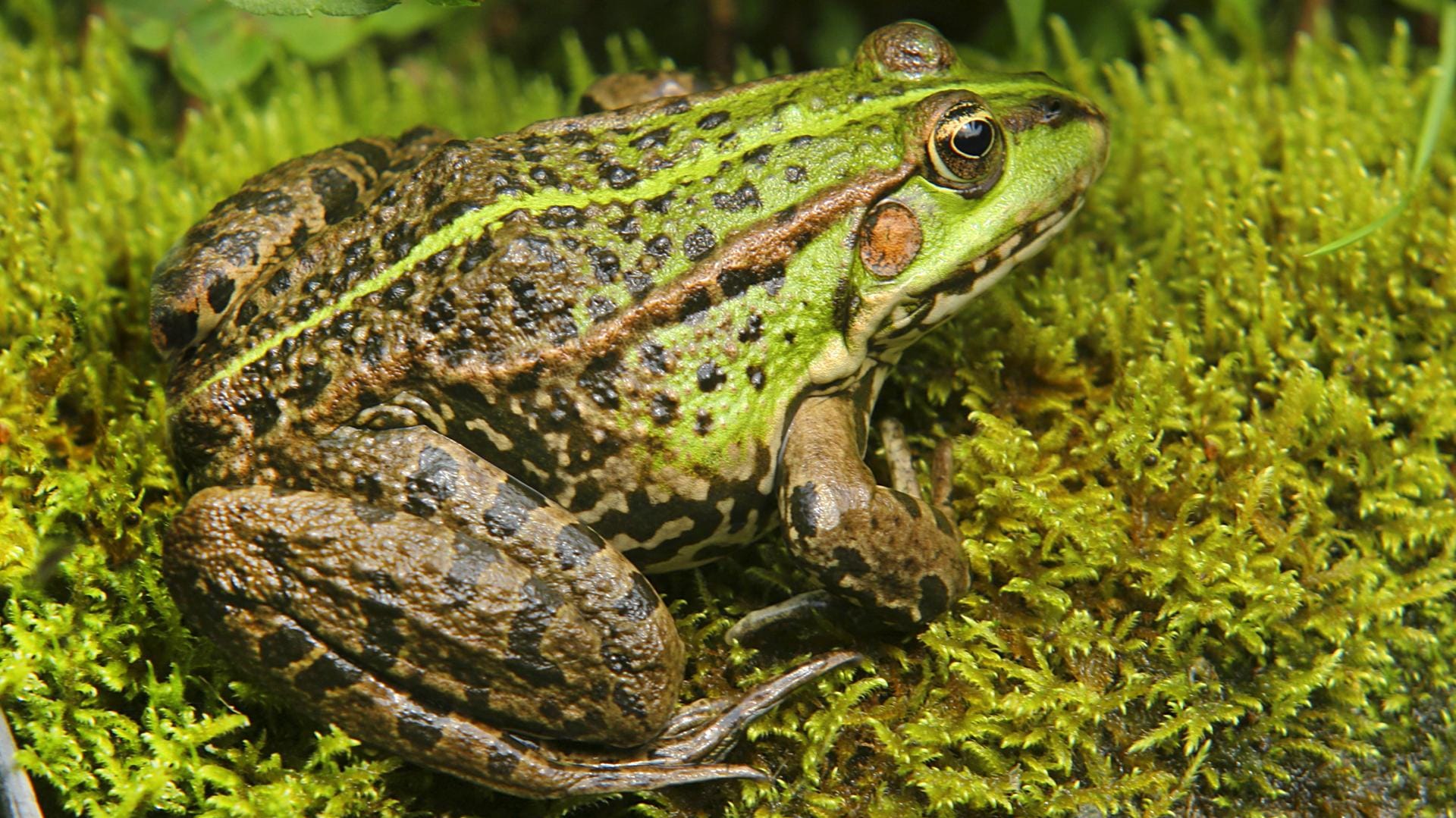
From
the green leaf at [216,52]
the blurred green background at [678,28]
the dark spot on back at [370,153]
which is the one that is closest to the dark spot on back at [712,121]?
the dark spot on back at [370,153]

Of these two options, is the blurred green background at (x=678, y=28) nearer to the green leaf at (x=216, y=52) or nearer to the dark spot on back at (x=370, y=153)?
the green leaf at (x=216, y=52)

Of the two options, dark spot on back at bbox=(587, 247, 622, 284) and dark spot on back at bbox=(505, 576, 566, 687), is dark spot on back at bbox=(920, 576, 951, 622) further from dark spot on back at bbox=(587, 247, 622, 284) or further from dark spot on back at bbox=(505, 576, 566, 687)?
dark spot on back at bbox=(587, 247, 622, 284)

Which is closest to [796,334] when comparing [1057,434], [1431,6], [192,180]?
[1057,434]

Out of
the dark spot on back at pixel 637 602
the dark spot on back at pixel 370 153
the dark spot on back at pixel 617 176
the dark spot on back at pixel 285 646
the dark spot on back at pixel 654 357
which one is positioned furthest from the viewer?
the dark spot on back at pixel 370 153

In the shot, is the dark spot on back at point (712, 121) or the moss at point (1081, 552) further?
the dark spot on back at point (712, 121)

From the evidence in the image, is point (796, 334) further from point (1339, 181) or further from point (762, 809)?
point (1339, 181)

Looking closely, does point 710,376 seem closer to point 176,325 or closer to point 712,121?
point 712,121

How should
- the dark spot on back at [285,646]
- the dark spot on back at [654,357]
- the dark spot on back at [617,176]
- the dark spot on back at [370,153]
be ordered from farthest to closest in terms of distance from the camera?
1. the dark spot on back at [370,153]
2. the dark spot on back at [617,176]
3. the dark spot on back at [654,357]
4. the dark spot on back at [285,646]
